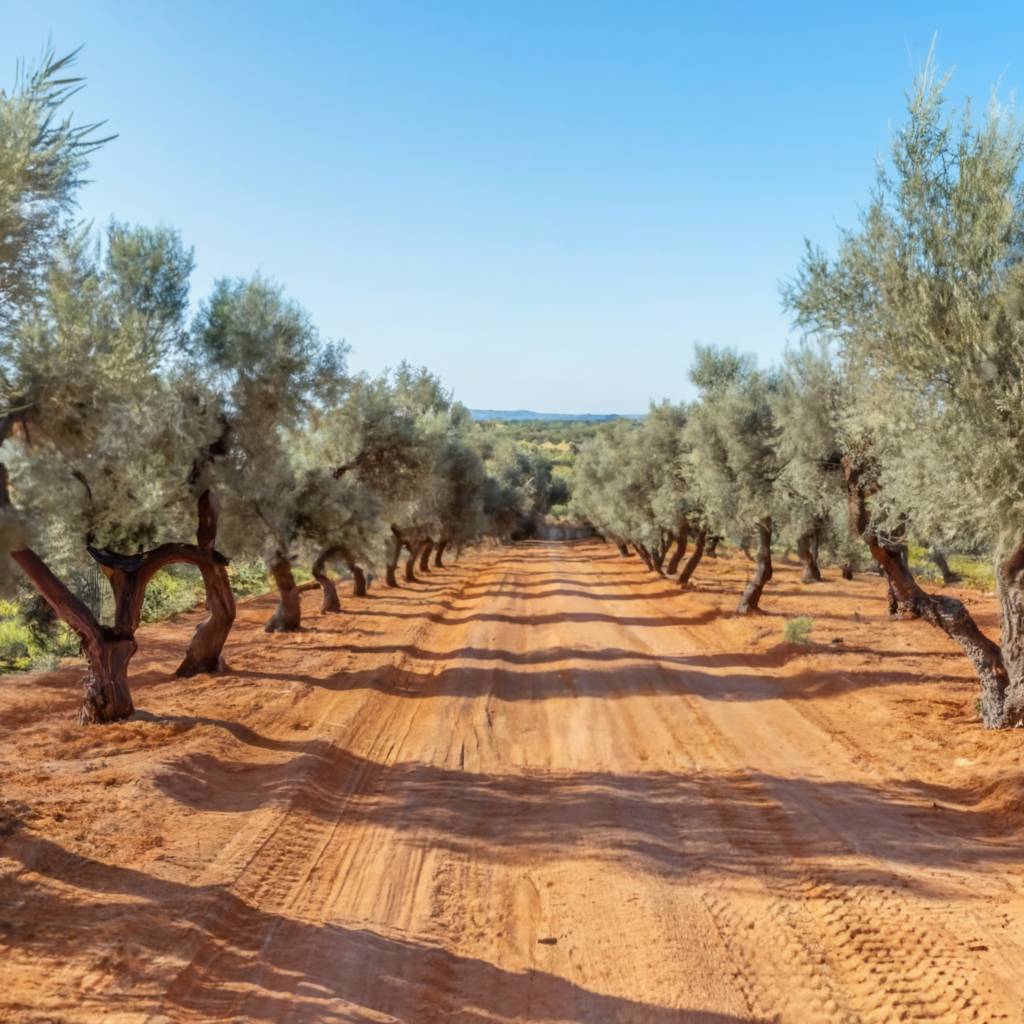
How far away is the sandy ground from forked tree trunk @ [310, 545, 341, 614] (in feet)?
26.3

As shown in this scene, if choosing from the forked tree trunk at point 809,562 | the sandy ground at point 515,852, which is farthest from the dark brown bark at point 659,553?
the sandy ground at point 515,852

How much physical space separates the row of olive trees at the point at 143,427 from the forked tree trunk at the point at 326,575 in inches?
6.1

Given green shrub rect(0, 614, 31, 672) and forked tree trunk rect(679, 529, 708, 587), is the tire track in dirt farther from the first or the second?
forked tree trunk rect(679, 529, 708, 587)

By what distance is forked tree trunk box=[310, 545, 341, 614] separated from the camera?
2346cm

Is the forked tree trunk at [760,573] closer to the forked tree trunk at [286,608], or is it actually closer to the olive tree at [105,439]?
the forked tree trunk at [286,608]

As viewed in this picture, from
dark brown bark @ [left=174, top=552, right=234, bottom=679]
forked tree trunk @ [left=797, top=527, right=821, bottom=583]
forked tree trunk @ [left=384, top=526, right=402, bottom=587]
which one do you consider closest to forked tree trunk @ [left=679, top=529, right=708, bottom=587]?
forked tree trunk @ [left=797, top=527, right=821, bottom=583]

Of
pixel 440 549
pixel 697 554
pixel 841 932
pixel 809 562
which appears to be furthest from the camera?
pixel 440 549

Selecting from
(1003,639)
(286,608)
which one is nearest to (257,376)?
(286,608)

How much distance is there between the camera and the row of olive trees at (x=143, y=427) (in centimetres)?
805

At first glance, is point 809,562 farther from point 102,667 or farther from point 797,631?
point 102,667

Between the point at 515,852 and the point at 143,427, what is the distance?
9.67 metres

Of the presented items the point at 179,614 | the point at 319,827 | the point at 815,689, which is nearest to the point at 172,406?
the point at 319,827

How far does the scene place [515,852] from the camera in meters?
7.67

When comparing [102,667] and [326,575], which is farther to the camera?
[326,575]
